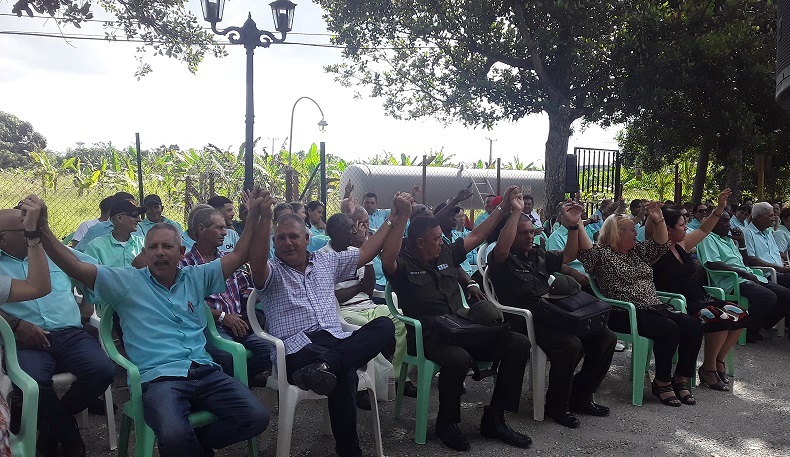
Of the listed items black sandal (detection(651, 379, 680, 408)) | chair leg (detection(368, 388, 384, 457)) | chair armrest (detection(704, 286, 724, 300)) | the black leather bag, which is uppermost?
the black leather bag

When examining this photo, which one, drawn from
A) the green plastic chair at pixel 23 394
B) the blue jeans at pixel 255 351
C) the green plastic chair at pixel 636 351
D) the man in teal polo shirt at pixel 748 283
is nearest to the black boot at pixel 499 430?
the green plastic chair at pixel 636 351

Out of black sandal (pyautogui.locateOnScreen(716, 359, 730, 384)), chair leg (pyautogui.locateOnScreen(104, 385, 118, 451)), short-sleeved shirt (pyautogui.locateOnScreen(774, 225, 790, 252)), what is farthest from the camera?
short-sleeved shirt (pyautogui.locateOnScreen(774, 225, 790, 252))

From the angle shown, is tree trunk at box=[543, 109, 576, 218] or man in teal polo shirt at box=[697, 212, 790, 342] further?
tree trunk at box=[543, 109, 576, 218]

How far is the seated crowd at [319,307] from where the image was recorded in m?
3.14

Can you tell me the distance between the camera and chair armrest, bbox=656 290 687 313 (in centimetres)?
529

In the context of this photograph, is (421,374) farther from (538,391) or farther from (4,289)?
(4,289)

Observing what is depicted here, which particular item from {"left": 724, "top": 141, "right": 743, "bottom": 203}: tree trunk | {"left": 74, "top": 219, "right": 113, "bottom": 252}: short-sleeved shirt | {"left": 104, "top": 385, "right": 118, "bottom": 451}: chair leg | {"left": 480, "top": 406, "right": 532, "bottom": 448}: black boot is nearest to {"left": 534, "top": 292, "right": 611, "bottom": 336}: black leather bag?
{"left": 480, "top": 406, "right": 532, "bottom": 448}: black boot

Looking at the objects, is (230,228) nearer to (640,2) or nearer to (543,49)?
(543,49)

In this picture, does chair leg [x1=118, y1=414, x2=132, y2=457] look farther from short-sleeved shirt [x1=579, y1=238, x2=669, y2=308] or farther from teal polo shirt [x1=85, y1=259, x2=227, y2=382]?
short-sleeved shirt [x1=579, y1=238, x2=669, y2=308]

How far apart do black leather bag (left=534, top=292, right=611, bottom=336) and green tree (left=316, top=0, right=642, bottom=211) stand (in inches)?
280

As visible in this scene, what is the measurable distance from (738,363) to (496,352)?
129 inches

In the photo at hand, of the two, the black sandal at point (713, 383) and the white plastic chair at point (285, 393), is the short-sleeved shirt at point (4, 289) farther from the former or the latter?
the black sandal at point (713, 383)

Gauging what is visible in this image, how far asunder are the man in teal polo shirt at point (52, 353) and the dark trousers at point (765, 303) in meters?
6.01

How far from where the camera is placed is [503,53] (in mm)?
11484
